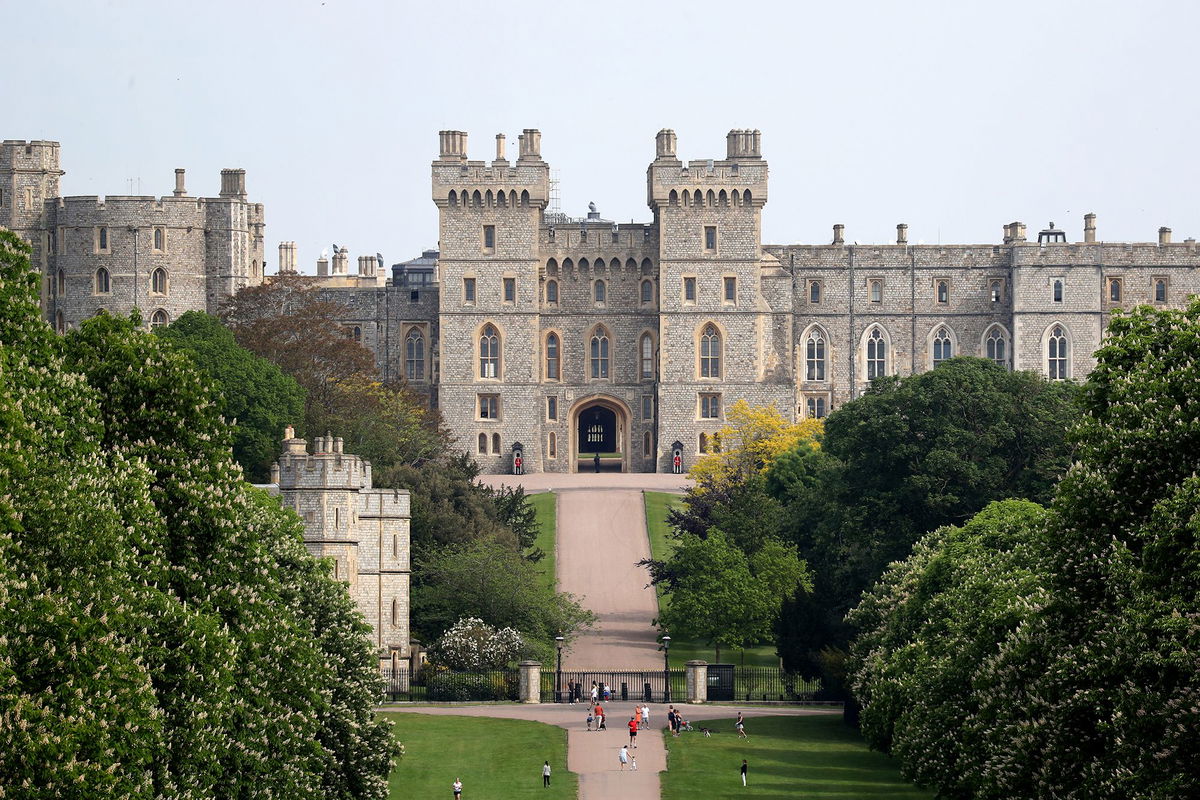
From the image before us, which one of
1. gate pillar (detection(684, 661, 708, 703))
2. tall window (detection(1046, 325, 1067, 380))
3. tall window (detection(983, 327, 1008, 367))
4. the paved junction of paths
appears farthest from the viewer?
tall window (detection(983, 327, 1008, 367))

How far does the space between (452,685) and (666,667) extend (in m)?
5.74

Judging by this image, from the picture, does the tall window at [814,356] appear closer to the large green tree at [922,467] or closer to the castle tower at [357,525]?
the large green tree at [922,467]

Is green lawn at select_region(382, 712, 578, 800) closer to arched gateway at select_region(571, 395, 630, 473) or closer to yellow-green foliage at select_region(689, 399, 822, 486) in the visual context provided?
yellow-green foliage at select_region(689, 399, 822, 486)

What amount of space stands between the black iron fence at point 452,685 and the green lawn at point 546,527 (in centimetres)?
829

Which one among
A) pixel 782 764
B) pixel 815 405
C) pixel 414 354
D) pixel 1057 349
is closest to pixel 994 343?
pixel 1057 349

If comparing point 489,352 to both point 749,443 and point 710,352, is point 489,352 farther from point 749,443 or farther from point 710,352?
point 749,443

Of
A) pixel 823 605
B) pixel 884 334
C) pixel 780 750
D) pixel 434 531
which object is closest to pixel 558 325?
pixel 884 334

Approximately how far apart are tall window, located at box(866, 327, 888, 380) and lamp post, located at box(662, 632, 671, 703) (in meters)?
34.7

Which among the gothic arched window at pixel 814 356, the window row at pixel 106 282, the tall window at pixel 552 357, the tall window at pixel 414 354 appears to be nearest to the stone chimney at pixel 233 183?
the window row at pixel 106 282

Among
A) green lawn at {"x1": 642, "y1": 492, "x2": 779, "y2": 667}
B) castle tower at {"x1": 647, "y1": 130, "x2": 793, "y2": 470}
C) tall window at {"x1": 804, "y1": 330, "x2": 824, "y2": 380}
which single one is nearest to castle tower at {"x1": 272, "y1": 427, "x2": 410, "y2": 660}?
green lawn at {"x1": 642, "y1": 492, "x2": 779, "y2": 667}

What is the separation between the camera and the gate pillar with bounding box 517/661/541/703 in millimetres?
52469

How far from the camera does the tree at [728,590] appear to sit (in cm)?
5697

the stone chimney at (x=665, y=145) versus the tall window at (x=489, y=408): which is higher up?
the stone chimney at (x=665, y=145)

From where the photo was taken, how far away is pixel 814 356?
91.9 m
